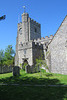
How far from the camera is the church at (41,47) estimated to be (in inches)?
558

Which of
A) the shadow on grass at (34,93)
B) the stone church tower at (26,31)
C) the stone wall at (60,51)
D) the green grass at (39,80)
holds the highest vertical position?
the stone church tower at (26,31)

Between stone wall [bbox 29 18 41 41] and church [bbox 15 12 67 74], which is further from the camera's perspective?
stone wall [bbox 29 18 41 41]

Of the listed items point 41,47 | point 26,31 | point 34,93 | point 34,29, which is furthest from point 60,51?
point 34,29

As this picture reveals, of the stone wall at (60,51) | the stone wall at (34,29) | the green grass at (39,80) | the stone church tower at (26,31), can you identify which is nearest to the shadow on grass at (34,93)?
the green grass at (39,80)

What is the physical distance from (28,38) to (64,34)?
1973 cm

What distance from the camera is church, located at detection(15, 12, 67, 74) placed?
46.5 feet

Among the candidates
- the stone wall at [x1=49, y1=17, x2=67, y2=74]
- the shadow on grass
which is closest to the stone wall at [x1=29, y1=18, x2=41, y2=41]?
the stone wall at [x1=49, y1=17, x2=67, y2=74]

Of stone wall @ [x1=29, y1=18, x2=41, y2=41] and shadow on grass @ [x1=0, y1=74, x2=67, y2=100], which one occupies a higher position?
stone wall @ [x1=29, y1=18, x2=41, y2=41]

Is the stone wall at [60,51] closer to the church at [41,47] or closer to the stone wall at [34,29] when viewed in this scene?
the church at [41,47]

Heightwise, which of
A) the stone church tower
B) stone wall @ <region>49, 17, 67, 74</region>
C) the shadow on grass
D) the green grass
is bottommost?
the green grass

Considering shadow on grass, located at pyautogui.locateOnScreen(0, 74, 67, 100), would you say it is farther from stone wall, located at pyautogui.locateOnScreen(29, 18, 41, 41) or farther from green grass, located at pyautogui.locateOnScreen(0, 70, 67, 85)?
stone wall, located at pyautogui.locateOnScreen(29, 18, 41, 41)

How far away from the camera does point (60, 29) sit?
47.8 ft

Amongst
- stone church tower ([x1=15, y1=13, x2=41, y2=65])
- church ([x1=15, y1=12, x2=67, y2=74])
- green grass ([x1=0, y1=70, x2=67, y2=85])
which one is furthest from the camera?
stone church tower ([x1=15, y1=13, x2=41, y2=65])

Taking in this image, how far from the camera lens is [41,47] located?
26.1 m
